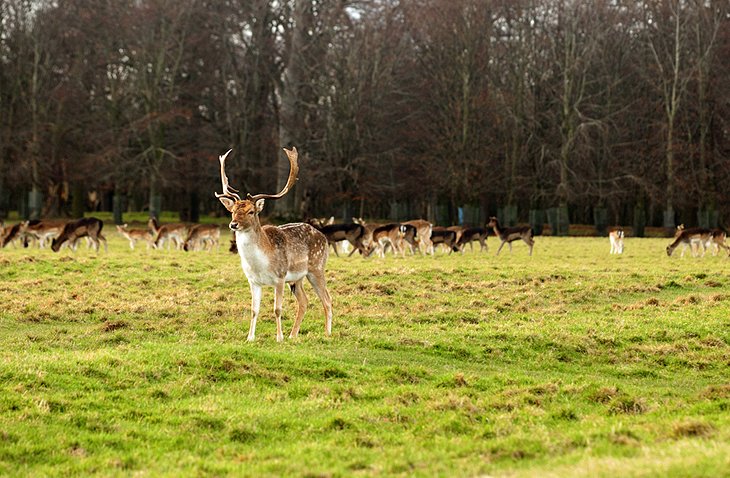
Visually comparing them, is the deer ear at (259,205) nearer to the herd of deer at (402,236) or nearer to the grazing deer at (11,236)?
the herd of deer at (402,236)

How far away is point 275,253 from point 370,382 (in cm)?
265

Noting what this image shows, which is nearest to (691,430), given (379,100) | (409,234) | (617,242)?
(409,234)

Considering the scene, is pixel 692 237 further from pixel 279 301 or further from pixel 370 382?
pixel 370 382

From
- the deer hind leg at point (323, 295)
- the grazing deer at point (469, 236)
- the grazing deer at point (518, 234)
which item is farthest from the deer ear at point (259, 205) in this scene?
the grazing deer at point (469, 236)

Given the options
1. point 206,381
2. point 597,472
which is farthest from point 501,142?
point 597,472

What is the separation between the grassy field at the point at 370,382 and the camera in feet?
24.8

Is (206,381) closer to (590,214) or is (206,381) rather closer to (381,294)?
(381,294)

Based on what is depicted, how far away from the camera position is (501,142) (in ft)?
→ 169

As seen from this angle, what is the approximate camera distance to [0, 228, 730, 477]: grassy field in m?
7.55

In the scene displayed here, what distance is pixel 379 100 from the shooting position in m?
49.2

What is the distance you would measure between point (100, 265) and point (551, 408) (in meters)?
15.8

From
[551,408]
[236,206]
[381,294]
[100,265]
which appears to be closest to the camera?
[551,408]

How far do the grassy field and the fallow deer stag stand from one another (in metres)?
0.55

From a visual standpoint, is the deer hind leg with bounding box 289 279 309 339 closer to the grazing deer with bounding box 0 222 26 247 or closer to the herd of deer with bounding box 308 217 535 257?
the herd of deer with bounding box 308 217 535 257
